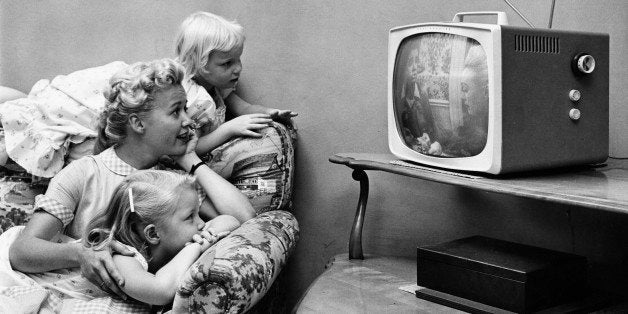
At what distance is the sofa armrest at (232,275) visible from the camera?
166 cm

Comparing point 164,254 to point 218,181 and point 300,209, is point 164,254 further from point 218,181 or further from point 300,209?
point 300,209

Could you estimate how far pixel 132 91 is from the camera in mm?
2135

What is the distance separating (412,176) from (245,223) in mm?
556

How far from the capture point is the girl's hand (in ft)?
7.73

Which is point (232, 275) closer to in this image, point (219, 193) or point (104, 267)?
point (104, 267)

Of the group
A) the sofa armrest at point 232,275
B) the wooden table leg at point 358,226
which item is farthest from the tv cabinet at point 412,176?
the sofa armrest at point 232,275

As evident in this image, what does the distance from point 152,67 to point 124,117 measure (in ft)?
0.55

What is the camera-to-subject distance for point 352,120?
2.53m

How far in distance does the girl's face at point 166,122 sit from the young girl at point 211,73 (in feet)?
0.66

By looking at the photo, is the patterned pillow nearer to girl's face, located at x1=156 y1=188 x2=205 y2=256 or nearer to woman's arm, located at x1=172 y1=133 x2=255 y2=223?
woman's arm, located at x1=172 y1=133 x2=255 y2=223

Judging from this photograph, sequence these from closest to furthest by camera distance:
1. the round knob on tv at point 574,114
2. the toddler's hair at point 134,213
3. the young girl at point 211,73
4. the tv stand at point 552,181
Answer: the tv stand at point 552,181, the round knob on tv at point 574,114, the toddler's hair at point 134,213, the young girl at point 211,73

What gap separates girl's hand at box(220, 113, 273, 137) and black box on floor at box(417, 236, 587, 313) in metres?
0.79

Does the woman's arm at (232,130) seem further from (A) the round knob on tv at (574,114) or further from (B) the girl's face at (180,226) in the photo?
(A) the round knob on tv at (574,114)

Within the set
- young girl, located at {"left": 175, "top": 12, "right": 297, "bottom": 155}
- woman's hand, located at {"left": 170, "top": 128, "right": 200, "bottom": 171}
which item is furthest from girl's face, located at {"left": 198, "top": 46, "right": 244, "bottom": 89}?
woman's hand, located at {"left": 170, "top": 128, "right": 200, "bottom": 171}
